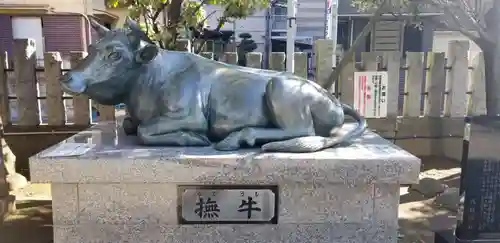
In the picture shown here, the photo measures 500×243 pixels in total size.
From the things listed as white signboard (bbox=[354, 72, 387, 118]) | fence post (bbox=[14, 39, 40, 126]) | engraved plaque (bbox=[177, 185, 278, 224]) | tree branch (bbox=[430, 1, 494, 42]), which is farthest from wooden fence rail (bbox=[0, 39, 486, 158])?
engraved plaque (bbox=[177, 185, 278, 224])

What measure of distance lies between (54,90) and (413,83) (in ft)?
17.3

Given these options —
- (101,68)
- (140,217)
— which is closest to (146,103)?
(101,68)

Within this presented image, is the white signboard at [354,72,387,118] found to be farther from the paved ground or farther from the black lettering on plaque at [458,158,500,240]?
the black lettering on plaque at [458,158,500,240]

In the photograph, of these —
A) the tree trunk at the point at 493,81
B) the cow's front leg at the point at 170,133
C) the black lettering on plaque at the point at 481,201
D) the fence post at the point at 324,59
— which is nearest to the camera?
the cow's front leg at the point at 170,133

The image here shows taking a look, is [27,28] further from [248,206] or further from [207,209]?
[248,206]

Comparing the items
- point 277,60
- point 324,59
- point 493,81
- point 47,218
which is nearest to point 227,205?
point 47,218

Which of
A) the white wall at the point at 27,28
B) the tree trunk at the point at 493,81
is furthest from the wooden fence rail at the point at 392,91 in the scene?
the white wall at the point at 27,28

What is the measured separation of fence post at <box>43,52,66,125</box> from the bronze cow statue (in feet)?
12.5

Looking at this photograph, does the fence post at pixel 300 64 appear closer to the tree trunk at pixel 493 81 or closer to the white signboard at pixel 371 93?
the white signboard at pixel 371 93

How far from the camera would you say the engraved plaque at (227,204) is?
2463 millimetres

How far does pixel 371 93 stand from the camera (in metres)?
6.27

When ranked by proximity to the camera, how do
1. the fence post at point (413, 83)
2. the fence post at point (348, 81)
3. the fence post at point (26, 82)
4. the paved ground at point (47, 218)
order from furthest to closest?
the fence post at point (413, 83)
the fence post at point (348, 81)
the fence post at point (26, 82)
the paved ground at point (47, 218)

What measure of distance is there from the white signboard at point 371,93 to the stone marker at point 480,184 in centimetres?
313

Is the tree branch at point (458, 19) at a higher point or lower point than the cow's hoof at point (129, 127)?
higher
